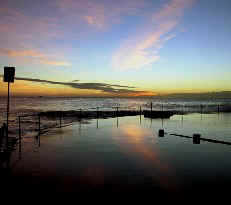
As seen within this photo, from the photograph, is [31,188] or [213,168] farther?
[213,168]

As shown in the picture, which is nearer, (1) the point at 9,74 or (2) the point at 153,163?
(2) the point at 153,163

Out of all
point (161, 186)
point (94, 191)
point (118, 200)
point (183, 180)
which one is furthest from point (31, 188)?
point (183, 180)

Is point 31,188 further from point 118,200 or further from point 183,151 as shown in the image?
point 183,151

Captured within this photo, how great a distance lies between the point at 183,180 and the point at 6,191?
4831mm

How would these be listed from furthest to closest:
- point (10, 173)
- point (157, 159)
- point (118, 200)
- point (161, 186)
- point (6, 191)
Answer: point (157, 159) → point (10, 173) → point (161, 186) → point (6, 191) → point (118, 200)

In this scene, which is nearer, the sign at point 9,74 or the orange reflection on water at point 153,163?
the orange reflection on water at point 153,163

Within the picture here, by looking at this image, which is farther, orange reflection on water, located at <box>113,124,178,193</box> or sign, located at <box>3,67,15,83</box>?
sign, located at <box>3,67,15,83</box>

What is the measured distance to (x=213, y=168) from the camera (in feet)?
21.3

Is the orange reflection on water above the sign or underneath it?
underneath

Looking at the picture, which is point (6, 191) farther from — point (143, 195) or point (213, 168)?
point (213, 168)

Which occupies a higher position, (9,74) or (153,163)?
(9,74)

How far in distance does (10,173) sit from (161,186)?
184 inches

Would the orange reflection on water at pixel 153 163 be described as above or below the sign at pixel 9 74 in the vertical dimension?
below

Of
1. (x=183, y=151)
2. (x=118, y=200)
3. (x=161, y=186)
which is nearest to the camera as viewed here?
(x=118, y=200)
